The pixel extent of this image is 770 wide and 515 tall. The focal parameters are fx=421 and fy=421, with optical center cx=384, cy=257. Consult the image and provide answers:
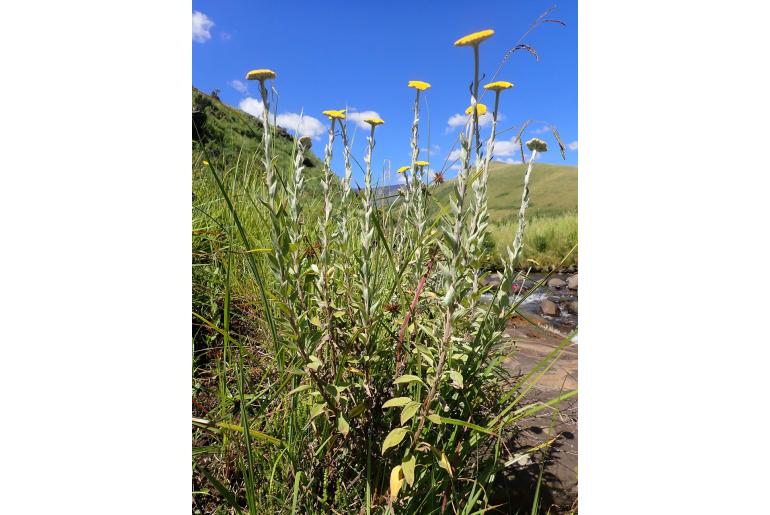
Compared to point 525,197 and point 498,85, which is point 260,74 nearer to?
point 498,85

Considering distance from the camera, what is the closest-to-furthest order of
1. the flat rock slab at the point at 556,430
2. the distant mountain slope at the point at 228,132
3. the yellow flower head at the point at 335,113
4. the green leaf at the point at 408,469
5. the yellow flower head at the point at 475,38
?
the yellow flower head at the point at 475,38, the green leaf at the point at 408,469, the yellow flower head at the point at 335,113, the flat rock slab at the point at 556,430, the distant mountain slope at the point at 228,132

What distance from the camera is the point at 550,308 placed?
10.5 ft

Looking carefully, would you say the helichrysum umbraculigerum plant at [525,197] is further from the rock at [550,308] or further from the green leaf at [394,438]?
the rock at [550,308]

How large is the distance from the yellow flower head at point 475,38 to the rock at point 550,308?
2.99m

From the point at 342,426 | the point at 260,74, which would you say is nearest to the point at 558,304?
the point at 342,426

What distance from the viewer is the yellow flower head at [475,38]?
425mm

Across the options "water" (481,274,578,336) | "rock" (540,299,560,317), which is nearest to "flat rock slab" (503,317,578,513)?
"water" (481,274,578,336)

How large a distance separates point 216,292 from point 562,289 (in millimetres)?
3414

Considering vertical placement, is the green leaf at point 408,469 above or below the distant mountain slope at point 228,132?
below

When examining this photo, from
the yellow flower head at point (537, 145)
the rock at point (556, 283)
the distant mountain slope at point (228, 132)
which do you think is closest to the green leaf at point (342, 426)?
the yellow flower head at point (537, 145)

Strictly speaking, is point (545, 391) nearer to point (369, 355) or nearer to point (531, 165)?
point (369, 355)

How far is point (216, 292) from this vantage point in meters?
1.27

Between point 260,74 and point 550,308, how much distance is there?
305 cm

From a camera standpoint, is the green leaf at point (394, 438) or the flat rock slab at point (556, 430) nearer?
the green leaf at point (394, 438)
